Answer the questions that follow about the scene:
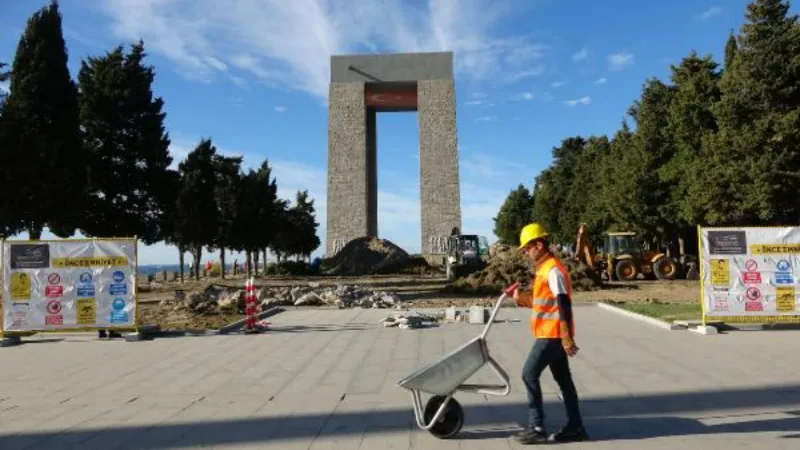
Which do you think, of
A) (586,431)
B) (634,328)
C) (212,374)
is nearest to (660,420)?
(586,431)

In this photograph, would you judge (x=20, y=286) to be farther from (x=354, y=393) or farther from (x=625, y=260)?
(x=625, y=260)

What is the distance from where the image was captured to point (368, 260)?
5206 cm

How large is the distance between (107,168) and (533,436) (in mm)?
31463

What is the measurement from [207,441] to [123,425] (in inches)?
47.7

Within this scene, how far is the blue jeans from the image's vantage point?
222 inches

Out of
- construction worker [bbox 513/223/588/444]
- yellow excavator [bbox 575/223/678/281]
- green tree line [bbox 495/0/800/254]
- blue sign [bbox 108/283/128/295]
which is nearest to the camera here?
construction worker [bbox 513/223/588/444]

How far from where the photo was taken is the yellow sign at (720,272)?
1296 centimetres

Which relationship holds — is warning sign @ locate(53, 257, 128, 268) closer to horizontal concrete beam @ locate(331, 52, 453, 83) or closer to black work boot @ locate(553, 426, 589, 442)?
black work boot @ locate(553, 426, 589, 442)

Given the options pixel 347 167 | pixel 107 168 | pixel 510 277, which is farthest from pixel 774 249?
pixel 347 167

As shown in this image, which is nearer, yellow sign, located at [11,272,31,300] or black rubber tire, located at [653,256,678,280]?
yellow sign, located at [11,272,31,300]

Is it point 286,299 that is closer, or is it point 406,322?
point 406,322

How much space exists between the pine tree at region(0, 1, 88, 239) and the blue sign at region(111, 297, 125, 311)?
34.6 feet

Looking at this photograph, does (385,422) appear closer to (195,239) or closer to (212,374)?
(212,374)

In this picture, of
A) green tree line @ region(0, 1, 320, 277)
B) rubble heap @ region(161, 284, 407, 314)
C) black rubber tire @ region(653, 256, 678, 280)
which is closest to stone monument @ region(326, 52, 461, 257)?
green tree line @ region(0, 1, 320, 277)
